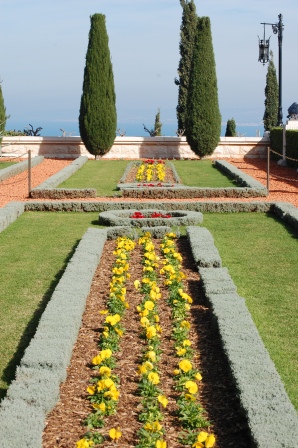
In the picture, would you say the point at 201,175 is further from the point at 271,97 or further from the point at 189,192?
the point at 271,97

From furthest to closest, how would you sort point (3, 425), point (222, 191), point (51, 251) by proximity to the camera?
point (222, 191) → point (51, 251) → point (3, 425)

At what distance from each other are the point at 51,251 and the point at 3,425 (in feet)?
18.4

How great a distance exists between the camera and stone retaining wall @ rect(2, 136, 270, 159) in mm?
26031

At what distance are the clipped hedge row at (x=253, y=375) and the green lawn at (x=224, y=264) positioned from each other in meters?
0.23

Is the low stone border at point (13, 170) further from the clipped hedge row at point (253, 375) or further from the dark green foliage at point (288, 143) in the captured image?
the clipped hedge row at point (253, 375)

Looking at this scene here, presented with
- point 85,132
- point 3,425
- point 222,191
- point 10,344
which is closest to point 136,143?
point 85,132

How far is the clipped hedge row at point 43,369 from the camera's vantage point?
420cm

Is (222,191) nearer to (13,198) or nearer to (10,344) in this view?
(13,198)

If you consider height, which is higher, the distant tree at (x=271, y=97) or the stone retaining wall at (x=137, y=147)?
the distant tree at (x=271, y=97)

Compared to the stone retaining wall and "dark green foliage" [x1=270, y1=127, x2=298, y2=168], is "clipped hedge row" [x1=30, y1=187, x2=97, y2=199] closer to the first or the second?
"dark green foliage" [x1=270, y1=127, x2=298, y2=168]

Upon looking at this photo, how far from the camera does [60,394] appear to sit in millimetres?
4973

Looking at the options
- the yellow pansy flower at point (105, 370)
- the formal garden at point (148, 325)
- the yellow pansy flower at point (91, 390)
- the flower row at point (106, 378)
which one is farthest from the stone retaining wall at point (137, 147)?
the yellow pansy flower at point (91, 390)

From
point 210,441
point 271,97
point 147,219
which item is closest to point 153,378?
point 210,441

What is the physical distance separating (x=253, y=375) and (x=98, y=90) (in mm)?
19905
